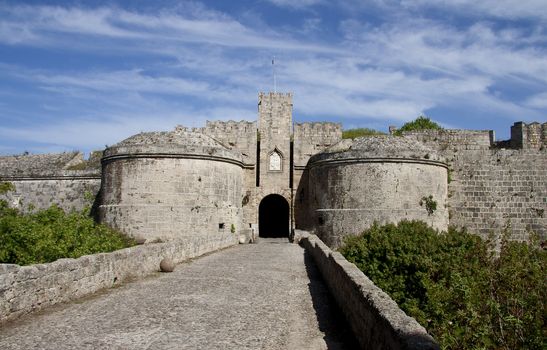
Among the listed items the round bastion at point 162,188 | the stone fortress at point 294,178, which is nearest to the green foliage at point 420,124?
the stone fortress at point 294,178

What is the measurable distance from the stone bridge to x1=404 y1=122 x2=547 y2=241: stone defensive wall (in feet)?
48.7

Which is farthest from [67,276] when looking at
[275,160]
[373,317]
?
[275,160]

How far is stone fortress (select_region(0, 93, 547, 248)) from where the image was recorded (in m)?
21.0

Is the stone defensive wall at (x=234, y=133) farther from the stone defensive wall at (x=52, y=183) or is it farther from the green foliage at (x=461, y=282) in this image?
the green foliage at (x=461, y=282)

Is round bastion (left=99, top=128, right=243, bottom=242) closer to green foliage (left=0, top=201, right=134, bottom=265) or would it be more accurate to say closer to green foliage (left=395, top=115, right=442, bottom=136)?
green foliage (left=0, top=201, right=134, bottom=265)

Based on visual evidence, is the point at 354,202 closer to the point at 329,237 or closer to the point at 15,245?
the point at 329,237

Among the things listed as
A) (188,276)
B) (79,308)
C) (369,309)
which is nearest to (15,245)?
(188,276)

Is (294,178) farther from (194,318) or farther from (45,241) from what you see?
(194,318)

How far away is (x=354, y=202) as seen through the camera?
21.2 metres

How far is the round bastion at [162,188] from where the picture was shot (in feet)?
68.5

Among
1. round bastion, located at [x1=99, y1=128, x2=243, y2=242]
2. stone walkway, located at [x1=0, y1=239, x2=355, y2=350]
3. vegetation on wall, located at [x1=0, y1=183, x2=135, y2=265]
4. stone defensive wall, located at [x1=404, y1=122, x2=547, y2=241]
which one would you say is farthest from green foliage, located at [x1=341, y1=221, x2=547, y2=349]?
stone defensive wall, located at [x1=404, y1=122, x2=547, y2=241]

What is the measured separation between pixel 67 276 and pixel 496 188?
2094cm

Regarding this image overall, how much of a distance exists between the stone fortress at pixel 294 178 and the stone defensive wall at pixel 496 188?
0.05m

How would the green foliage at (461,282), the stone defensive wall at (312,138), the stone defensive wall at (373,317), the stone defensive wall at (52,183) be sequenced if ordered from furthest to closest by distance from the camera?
the stone defensive wall at (52,183) < the stone defensive wall at (312,138) < the green foliage at (461,282) < the stone defensive wall at (373,317)
